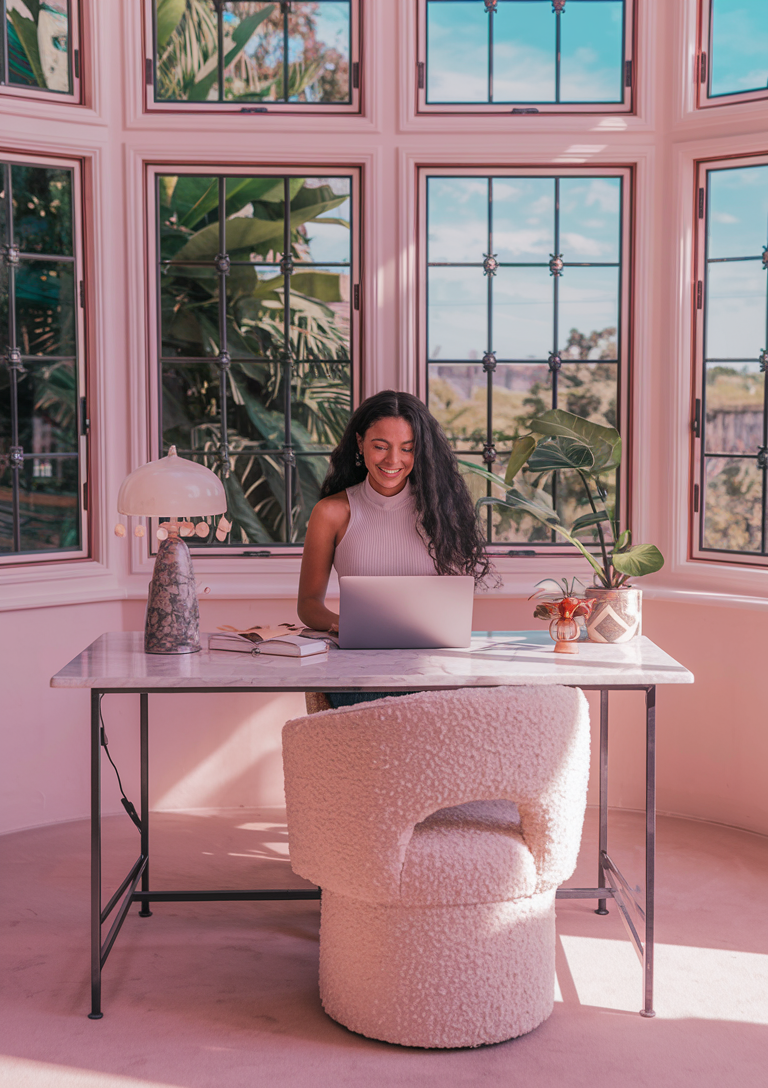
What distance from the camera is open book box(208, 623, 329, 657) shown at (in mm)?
2571

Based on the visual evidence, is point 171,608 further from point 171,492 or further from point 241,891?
point 241,891

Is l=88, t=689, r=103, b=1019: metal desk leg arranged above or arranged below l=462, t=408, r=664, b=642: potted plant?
below

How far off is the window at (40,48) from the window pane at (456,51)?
1301 mm

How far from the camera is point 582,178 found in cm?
393

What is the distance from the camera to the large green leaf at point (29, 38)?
12.1ft

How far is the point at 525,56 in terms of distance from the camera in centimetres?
388

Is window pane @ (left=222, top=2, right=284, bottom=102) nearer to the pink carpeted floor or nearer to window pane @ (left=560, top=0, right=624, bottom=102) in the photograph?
window pane @ (left=560, top=0, right=624, bottom=102)

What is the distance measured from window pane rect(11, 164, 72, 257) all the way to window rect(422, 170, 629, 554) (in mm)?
1335

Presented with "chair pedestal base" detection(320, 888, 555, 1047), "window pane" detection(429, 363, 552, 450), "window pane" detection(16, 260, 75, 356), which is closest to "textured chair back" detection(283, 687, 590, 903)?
"chair pedestal base" detection(320, 888, 555, 1047)

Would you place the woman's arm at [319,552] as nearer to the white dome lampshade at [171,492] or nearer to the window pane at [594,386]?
the white dome lampshade at [171,492]

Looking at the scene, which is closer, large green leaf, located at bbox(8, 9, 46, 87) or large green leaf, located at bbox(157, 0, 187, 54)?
large green leaf, located at bbox(8, 9, 46, 87)

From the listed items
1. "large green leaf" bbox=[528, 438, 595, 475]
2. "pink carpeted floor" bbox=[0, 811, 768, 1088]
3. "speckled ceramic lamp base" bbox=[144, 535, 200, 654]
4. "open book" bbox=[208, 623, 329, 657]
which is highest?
"large green leaf" bbox=[528, 438, 595, 475]

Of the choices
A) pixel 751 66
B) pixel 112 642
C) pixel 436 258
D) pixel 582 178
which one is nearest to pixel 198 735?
pixel 112 642

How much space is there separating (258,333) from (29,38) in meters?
1.30
